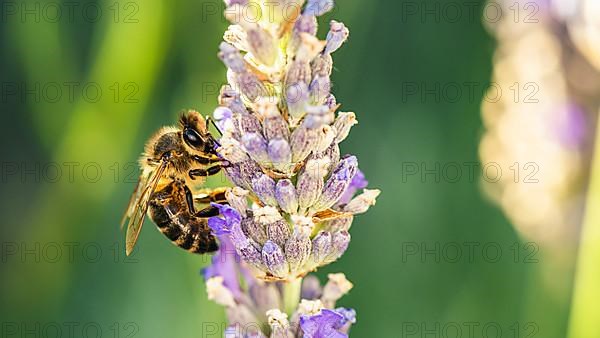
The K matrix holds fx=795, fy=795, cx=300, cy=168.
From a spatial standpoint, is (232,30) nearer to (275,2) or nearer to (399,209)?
(275,2)

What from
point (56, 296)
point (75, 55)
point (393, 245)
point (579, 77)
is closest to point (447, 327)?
point (393, 245)

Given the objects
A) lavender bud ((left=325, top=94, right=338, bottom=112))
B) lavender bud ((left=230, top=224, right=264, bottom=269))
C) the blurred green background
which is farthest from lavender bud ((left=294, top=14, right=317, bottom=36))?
the blurred green background

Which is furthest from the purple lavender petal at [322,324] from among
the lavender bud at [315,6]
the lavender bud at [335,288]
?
the lavender bud at [315,6]

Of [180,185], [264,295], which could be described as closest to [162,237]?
[180,185]

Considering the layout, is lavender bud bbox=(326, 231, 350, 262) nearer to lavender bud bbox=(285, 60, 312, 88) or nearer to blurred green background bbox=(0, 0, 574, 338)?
lavender bud bbox=(285, 60, 312, 88)

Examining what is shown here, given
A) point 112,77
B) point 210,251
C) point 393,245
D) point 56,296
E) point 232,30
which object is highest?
point 232,30

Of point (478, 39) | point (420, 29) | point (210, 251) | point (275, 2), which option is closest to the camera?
point (275, 2)

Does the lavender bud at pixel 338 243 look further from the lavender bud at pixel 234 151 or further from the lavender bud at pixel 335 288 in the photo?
the lavender bud at pixel 234 151

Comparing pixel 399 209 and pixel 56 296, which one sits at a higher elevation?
pixel 399 209
